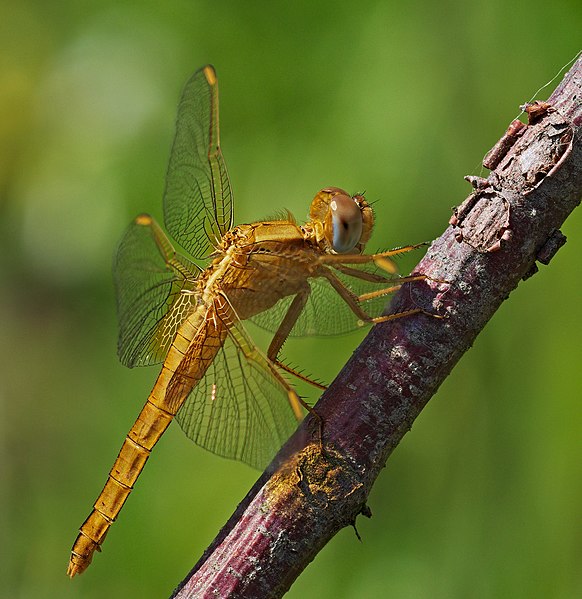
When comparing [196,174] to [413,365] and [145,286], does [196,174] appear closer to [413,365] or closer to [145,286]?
[145,286]

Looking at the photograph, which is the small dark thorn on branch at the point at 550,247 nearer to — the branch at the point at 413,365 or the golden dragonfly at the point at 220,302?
the branch at the point at 413,365

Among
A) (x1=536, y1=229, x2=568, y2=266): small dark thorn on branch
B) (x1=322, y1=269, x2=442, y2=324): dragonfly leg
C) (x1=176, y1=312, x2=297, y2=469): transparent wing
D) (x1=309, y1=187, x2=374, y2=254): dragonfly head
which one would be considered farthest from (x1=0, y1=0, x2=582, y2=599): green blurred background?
(x1=536, y1=229, x2=568, y2=266): small dark thorn on branch

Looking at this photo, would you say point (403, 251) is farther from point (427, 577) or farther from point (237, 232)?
point (427, 577)

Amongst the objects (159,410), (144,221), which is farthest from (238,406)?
(144,221)

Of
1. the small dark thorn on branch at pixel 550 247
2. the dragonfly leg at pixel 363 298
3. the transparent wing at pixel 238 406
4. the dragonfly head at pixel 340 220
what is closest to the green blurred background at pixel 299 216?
the dragonfly head at pixel 340 220

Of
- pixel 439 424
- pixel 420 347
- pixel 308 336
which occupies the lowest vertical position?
pixel 420 347

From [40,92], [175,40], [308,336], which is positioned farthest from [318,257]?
[40,92]
